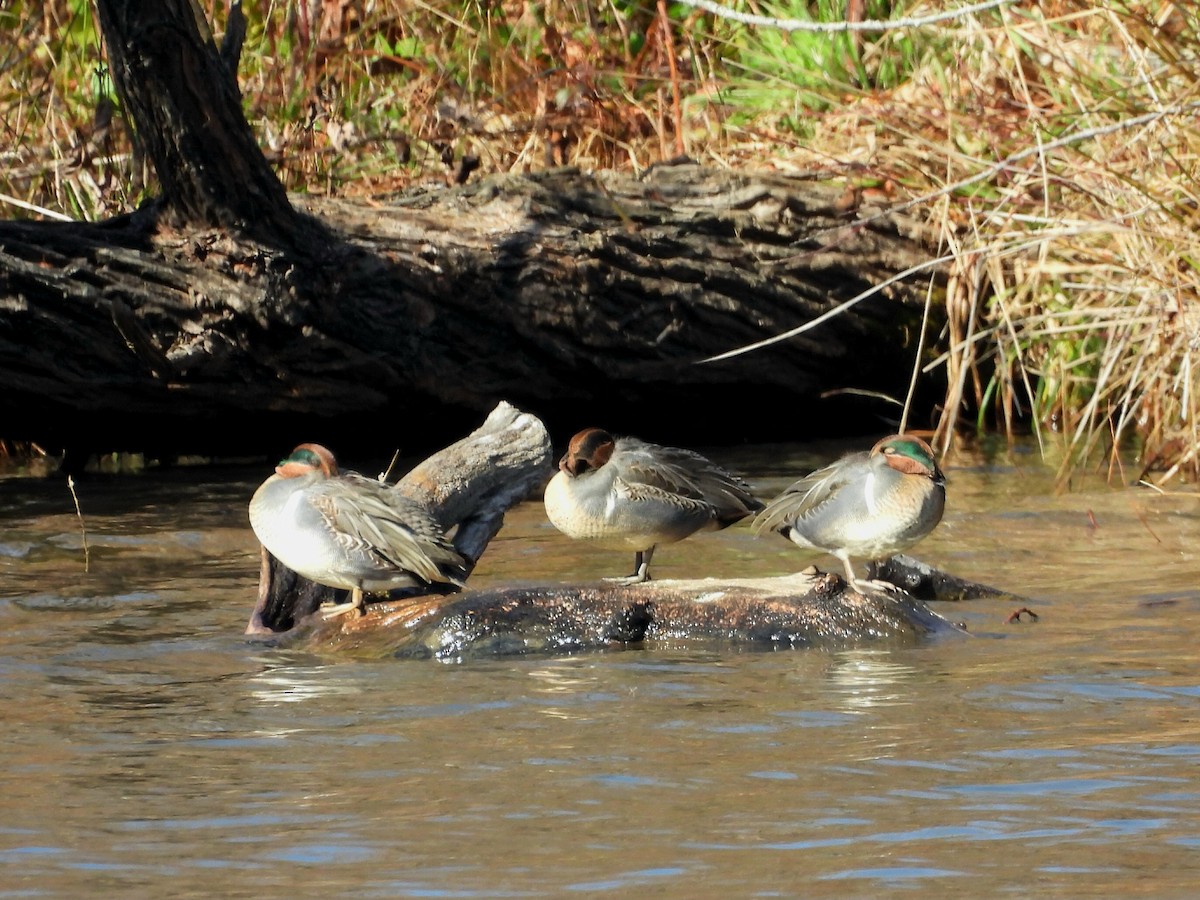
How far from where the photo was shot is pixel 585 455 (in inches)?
240

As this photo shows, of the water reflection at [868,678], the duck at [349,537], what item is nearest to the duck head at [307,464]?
the duck at [349,537]

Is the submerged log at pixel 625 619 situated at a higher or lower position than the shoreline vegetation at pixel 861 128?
lower

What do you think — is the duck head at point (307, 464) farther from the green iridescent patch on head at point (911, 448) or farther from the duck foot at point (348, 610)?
the green iridescent patch on head at point (911, 448)

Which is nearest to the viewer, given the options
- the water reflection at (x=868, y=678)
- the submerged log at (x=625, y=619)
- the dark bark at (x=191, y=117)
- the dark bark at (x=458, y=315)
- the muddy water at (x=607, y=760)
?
the muddy water at (x=607, y=760)

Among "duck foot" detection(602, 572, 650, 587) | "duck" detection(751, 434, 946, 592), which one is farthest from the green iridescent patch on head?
"duck foot" detection(602, 572, 650, 587)

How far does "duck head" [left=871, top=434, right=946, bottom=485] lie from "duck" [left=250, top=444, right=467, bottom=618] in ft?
4.34

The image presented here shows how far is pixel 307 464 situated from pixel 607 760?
6.13ft

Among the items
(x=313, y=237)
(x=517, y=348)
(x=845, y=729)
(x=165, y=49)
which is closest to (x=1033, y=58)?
(x=517, y=348)

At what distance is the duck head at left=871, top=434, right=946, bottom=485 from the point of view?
5641mm

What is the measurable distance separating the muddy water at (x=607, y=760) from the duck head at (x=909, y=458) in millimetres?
517

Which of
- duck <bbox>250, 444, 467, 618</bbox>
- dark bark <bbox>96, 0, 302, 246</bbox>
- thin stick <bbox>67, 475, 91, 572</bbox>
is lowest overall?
thin stick <bbox>67, 475, 91, 572</bbox>

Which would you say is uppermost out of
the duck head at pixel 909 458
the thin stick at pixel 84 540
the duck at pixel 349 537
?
the duck head at pixel 909 458

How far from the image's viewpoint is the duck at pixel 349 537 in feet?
18.0

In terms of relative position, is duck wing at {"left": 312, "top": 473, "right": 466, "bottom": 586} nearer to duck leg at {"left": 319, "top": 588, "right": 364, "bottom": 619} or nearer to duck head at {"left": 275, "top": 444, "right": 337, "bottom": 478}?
duck head at {"left": 275, "top": 444, "right": 337, "bottom": 478}
